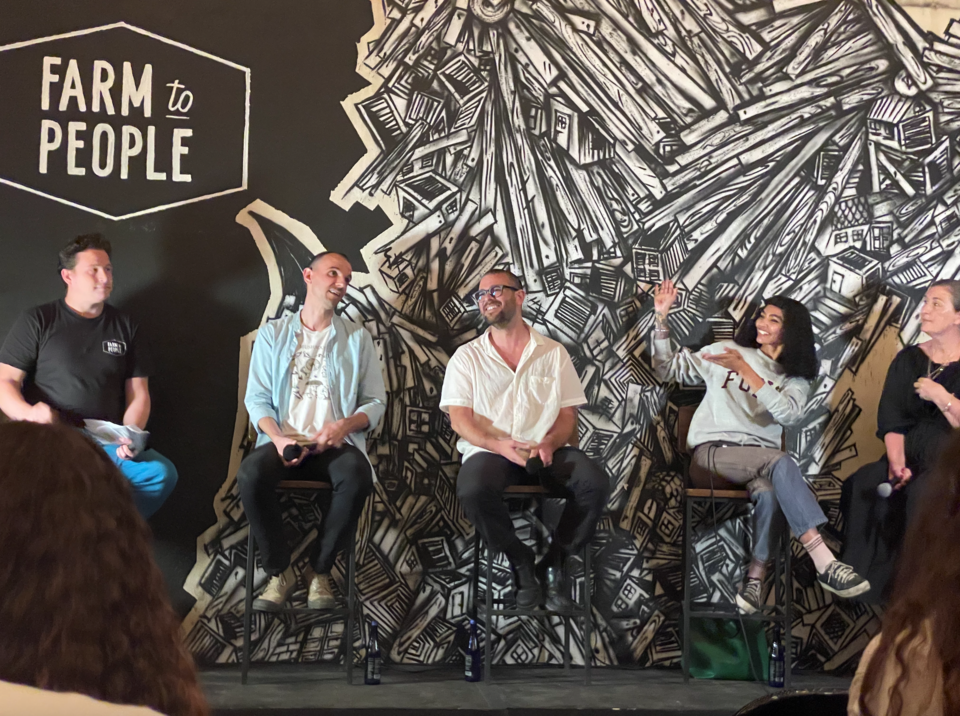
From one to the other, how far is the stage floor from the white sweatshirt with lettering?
1.01 m

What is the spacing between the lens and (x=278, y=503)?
3.70 m

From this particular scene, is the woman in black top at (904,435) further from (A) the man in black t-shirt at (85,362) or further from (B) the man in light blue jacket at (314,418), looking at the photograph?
(A) the man in black t-shirt at (85,362)

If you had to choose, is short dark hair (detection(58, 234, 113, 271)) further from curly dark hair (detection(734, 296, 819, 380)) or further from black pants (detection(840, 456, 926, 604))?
black pants (detection(840, 456, 926, 604))

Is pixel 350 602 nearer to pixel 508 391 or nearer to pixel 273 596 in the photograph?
pixel 273 596

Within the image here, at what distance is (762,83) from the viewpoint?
4523 mm

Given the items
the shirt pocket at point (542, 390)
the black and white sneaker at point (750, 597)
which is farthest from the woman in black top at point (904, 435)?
the shirt pocket at point (542, 390)

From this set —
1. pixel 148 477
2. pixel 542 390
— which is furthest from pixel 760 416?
pixel 148 477

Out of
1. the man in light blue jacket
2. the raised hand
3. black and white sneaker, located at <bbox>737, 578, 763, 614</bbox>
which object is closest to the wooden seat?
black and white sneaker, located at <bbox>737, 578, 763, 614</bbox>

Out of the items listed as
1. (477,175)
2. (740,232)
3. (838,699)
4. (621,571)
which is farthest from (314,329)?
(838,699)

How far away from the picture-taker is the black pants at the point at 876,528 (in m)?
4.00

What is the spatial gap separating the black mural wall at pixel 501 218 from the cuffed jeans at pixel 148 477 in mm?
395

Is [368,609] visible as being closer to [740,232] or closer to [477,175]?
[477,175]

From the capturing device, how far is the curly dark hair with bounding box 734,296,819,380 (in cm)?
420

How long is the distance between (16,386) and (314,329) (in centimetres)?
115
